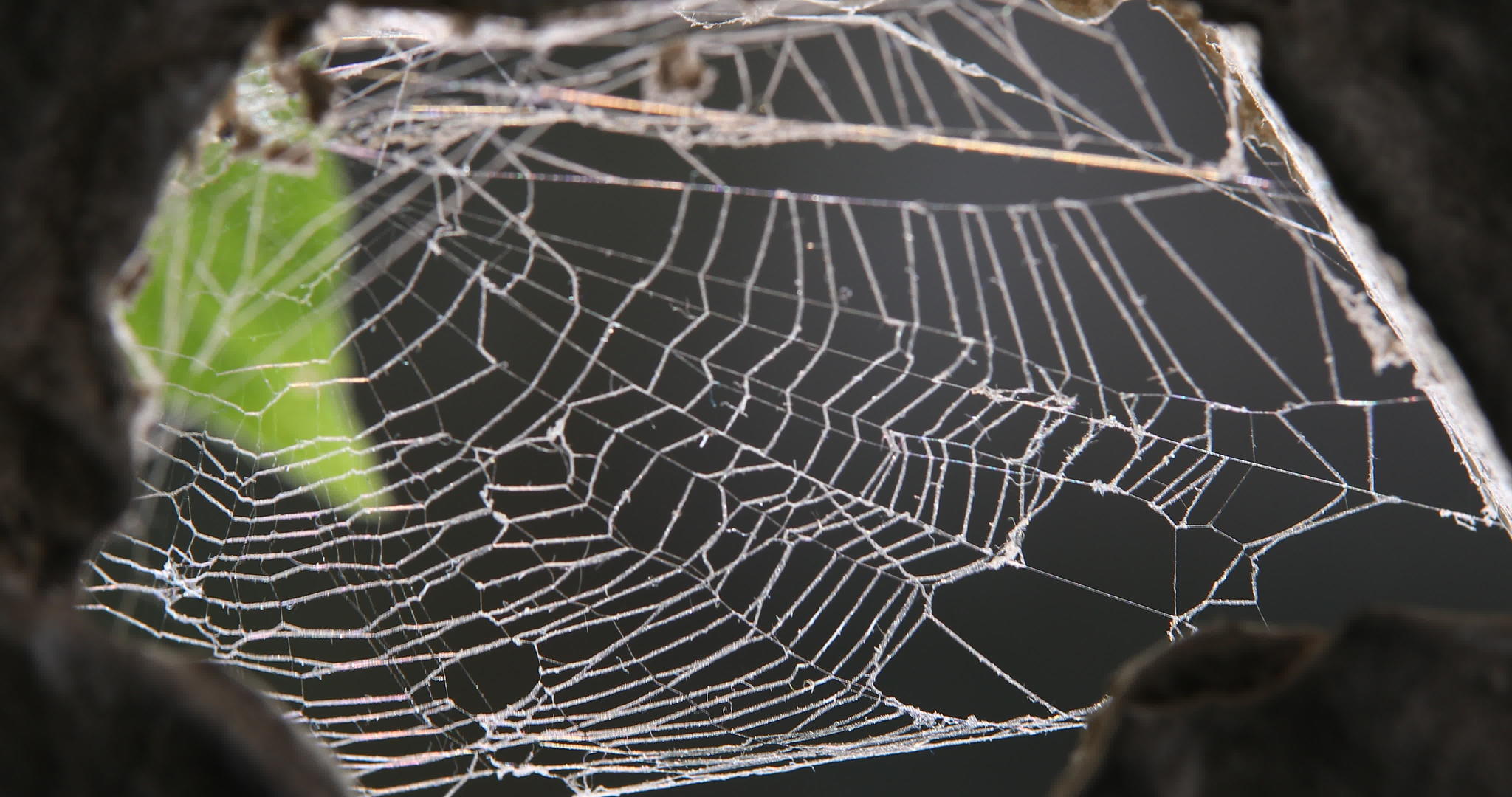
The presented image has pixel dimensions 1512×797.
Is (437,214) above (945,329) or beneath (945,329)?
above

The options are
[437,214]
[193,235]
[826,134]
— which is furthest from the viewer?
[437,214]

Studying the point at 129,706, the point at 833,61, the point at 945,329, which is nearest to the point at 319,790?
the point at 129,706

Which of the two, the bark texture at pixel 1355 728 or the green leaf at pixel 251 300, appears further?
the green leaf at pixel 251 300

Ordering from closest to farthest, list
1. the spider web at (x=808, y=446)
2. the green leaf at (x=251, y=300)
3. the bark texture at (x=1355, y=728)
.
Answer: the bark texture at (x=1355, y=728) → the green leaf at (x=251, y=300) → the spider web at (x=808, y=446)

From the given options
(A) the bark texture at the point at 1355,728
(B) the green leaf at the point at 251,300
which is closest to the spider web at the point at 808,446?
(B) the green leaf at the point at 251,300

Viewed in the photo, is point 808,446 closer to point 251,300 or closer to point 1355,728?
point 251,300

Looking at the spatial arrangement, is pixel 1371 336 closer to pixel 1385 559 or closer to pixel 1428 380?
pixel 1428 380

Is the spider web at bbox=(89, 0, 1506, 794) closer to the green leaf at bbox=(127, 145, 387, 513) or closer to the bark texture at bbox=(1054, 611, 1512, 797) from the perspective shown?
the green leaf at bbox=(127, 145, 387, 513)

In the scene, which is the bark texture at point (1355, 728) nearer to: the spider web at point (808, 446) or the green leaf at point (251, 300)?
the green leaf at point (251, 300)
